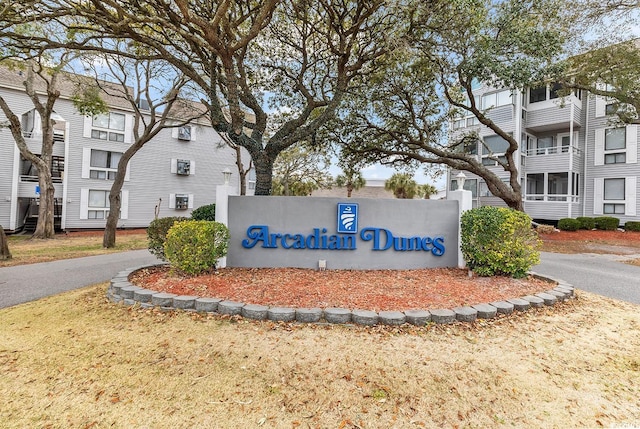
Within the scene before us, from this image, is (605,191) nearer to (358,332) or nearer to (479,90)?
(479,90)

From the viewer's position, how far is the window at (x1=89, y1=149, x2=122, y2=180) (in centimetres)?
1881

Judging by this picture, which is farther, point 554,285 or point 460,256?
point 460,256

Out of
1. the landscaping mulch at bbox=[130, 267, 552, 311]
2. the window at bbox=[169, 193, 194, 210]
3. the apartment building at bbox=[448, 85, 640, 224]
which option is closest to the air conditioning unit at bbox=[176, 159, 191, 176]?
the window at bbox=[169, 193, 194, 210]

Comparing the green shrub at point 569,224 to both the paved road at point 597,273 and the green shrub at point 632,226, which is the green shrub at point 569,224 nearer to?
the green shrub at point 632,226

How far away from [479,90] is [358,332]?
844 inches

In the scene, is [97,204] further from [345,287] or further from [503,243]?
[503,243]

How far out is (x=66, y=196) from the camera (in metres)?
17.9

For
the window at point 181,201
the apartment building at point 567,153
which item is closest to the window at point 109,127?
the window at point 181,201

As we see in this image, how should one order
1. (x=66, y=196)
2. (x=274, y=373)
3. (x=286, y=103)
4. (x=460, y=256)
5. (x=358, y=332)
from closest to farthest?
(x=274, y=373), (x=358, y=332), (x=460, y=256), (x=286, y=103), (x=66, y=196)

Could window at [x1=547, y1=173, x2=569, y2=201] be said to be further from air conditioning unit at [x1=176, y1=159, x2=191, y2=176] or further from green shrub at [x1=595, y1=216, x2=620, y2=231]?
air conditioning unit at [x1=176, y1=159, x2=191, y2=176]

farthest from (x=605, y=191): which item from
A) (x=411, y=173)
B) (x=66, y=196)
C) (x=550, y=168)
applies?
(x=66, y=196)

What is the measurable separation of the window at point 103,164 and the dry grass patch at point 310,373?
59.1ft

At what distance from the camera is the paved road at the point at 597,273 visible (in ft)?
20.4

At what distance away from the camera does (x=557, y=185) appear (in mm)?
19656
